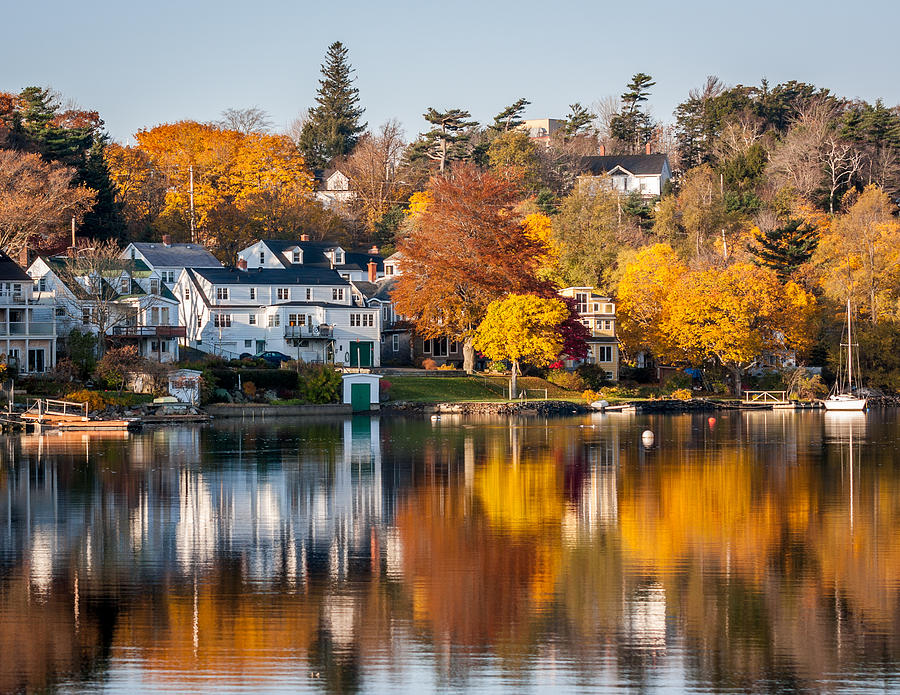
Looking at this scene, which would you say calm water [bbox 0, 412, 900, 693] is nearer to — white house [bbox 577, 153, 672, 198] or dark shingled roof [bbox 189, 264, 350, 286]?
dark shingled roof [bbox 189, 264, 350, 286]

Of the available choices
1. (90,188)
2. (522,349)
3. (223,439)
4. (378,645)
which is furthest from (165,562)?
(90,188)

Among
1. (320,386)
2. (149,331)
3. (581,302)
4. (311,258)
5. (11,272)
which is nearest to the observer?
(11,272)

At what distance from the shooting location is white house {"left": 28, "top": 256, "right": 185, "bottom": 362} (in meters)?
74.3

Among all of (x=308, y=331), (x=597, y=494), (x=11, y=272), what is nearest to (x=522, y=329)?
(x=308, y=331)

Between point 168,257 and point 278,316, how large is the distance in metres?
12.7

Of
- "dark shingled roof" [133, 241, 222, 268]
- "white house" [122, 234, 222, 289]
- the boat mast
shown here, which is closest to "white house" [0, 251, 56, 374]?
"white house" [122, 234, 222, 289]

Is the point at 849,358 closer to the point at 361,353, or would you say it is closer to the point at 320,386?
the point at 361,353

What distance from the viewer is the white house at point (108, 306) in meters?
74.3

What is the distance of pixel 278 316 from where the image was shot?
3356 inches

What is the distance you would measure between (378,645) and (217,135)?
343 ft

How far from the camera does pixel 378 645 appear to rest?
58.6 ft

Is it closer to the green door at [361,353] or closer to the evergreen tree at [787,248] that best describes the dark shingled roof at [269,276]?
the green door at [361,353]

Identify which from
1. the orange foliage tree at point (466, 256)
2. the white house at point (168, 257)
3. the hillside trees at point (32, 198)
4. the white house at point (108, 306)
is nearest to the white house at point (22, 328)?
the white house at point (108, 306)

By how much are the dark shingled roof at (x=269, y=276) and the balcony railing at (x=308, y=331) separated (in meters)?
4.04
